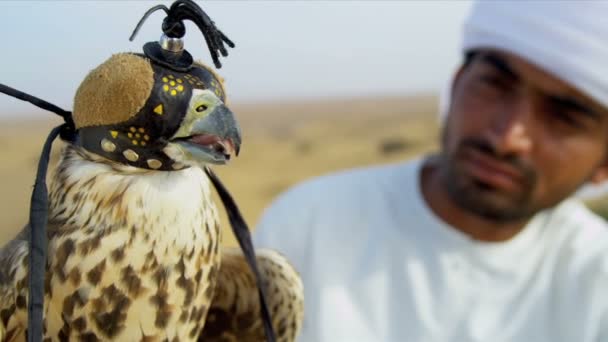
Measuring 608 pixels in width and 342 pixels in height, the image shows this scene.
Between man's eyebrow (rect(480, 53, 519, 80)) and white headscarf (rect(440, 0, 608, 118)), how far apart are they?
0.04 metres

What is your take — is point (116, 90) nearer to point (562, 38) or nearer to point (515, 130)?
point (515, 130)

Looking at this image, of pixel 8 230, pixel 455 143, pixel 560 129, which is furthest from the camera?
pixel 455 143

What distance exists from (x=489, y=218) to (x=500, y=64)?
51 centimetres

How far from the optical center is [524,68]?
1.92 m

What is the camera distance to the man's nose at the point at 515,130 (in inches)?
72.7

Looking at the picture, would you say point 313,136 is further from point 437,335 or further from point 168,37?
point 168,37

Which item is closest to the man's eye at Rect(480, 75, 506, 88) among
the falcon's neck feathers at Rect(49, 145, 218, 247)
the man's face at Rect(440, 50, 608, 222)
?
the man's face at Rect(440, 50, 608, 222)

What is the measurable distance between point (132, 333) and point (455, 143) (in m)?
1.46

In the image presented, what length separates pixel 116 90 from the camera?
71cm

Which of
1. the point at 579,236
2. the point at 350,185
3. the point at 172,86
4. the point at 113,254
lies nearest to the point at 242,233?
the point at 113,254

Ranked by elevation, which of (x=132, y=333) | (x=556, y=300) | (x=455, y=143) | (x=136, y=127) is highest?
(x=136, y=127)

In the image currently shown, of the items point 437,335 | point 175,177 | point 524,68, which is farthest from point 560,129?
point 175,177

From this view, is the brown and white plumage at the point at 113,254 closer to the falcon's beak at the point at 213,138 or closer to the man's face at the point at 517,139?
the falcon's beak at the point at 213,138

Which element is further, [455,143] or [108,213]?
[455,143]
